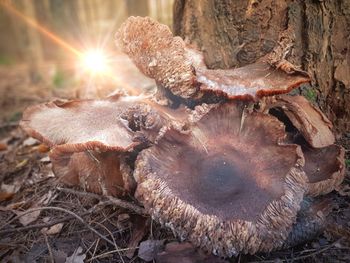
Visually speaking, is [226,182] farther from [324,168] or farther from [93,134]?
[93,134]

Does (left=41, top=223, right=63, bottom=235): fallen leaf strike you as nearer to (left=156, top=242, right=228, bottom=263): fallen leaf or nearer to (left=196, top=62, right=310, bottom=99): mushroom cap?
(left=156, top=242, right=228, bottom=263): fallen leaf

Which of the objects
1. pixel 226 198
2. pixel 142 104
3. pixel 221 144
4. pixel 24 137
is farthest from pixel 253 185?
pixel 24 137

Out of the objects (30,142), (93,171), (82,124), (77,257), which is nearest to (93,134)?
(82,124)

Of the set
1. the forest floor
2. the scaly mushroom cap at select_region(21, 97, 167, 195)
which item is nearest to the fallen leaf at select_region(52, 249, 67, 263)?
the forest floor

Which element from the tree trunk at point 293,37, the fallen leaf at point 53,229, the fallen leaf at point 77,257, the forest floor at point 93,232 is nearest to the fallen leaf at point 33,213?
the forest floor at point 93,232

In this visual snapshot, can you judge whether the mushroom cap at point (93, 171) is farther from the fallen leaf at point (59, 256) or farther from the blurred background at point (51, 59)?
the blurred background at point (51, 59)
